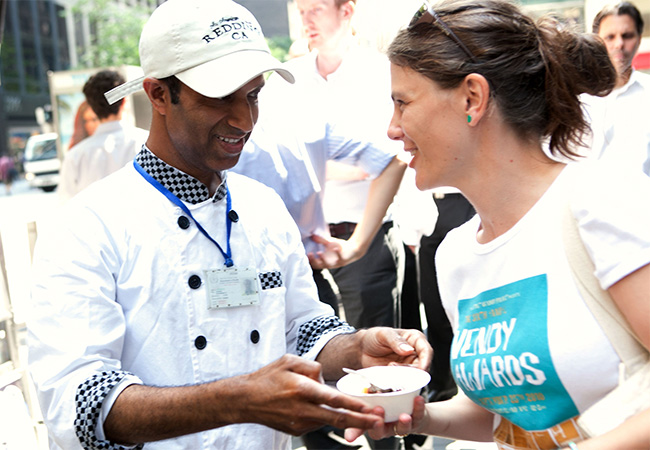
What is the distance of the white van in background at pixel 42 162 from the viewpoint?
25.5 metres

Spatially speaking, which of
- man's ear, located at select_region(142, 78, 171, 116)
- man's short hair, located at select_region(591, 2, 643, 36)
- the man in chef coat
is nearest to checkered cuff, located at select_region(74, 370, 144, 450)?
the man in chef coat

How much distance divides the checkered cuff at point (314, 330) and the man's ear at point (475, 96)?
674 millimetres

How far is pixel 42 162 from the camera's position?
85.2ft

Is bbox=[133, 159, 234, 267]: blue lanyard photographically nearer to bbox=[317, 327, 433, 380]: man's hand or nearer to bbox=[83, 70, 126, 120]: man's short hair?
bbox=[317, 327, 433, 380]: man's hand

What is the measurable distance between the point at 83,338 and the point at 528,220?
1.00 m

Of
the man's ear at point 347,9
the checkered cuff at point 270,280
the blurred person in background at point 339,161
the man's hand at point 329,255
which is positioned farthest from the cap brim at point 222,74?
the man's ear at point 347,9

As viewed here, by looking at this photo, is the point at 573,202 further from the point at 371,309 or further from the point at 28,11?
the point at 28,11

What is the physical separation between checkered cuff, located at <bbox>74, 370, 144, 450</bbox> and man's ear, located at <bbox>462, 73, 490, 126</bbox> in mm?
975

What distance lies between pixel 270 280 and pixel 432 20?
2.48 ft

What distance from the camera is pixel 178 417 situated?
153cm

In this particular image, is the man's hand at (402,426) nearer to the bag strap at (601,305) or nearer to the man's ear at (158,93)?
the bag strap at (601,305)

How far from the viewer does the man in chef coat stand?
1597 mm

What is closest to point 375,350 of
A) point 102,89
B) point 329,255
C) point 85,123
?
point 329,255

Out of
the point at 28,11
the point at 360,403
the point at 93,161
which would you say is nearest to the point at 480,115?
the point at 360,403
